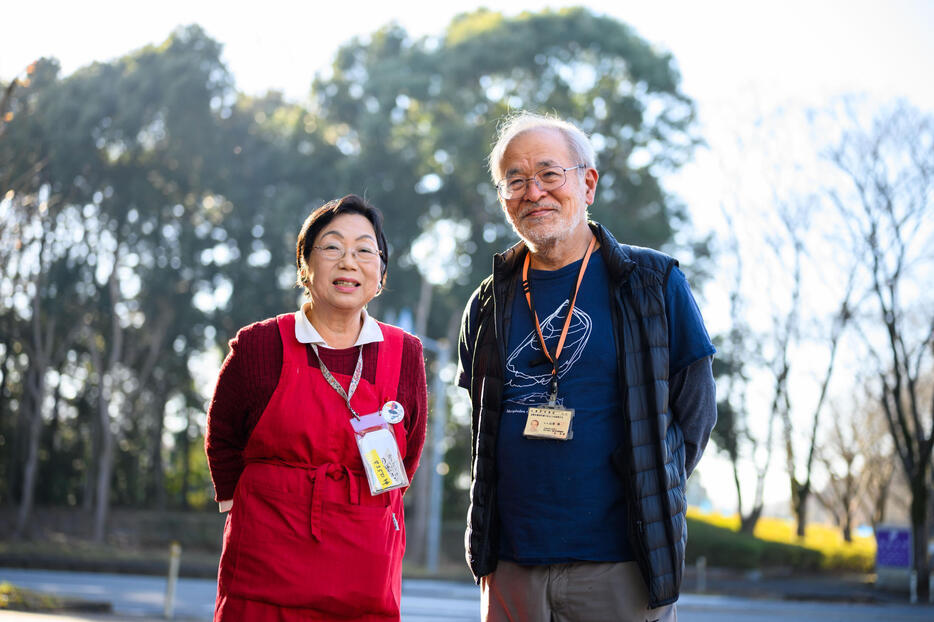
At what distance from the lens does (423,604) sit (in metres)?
15.9

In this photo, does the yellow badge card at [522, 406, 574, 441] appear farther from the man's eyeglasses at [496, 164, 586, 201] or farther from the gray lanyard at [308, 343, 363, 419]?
the man's eyeglasses at [496, 164, 586, 201]

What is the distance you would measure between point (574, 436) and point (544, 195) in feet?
2.63

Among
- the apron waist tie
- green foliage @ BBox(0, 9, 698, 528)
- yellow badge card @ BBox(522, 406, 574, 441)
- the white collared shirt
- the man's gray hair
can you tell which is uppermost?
green foliage @ BBox(0, 9, 698, 528)

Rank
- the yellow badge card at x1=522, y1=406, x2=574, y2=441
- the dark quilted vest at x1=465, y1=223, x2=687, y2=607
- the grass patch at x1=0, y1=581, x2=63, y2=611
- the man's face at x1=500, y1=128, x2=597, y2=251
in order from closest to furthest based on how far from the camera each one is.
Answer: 1. the dark quilted vest at x1=465, y1=223, x2=687, y2=607
2. the yellow badge card at x1=522, y1=406, x2=574, y2=441
3. the man's face at x1=500, y1=128, x2=597, y2=251
4. the grass patch at x1=0, y1=581, x2=63, y2=611

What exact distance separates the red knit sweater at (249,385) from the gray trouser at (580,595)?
76cm

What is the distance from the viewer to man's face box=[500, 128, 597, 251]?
3311mm

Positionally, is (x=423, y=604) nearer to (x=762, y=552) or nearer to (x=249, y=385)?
(x=249, y=385)

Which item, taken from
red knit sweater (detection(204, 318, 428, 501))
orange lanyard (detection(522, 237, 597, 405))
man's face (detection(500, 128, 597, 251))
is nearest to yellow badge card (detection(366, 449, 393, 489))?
red knit sweater (detection(204, 318, 428, 501))

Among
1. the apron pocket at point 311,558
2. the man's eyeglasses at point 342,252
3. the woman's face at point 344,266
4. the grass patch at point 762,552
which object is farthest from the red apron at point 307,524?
the grass patch at point 762,552

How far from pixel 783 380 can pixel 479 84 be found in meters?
12.5

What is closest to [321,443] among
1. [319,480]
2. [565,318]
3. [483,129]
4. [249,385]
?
[319,480]

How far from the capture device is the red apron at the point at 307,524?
122 inches

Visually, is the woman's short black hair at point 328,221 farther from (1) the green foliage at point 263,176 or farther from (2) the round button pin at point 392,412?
(1) the green foliage at point 263,176

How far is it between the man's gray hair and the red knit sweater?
708 mm
